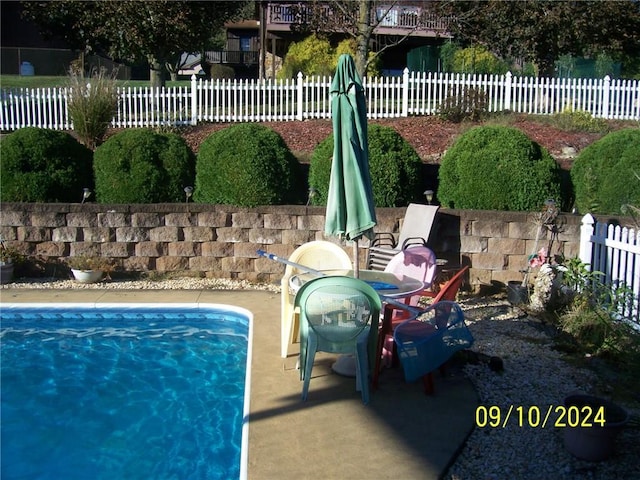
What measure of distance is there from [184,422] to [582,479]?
9.53 ft

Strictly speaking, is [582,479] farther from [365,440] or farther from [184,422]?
[184,422]

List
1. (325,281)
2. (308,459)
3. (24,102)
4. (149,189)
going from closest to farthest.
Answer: (308,459), (325,281), (149,189), (24,102)

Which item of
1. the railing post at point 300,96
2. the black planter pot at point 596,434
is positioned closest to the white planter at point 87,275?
the black planter pot at point 596,434

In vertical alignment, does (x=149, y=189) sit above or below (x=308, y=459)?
above

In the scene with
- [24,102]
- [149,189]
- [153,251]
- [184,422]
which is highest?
[24,102]

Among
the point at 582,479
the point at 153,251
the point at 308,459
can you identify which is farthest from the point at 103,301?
the point at 582,479

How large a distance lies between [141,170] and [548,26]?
602 inches

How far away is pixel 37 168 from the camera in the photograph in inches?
356

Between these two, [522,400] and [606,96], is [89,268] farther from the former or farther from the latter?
[606,96]

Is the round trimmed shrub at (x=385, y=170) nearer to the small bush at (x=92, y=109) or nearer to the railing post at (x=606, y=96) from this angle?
the small bush at (x=92, y=109)

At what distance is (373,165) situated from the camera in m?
8.65

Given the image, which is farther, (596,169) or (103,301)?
(596,169)

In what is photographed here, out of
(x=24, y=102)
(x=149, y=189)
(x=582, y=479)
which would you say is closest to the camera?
(x=582, y=479)

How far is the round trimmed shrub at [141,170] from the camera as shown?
901 centimetres
